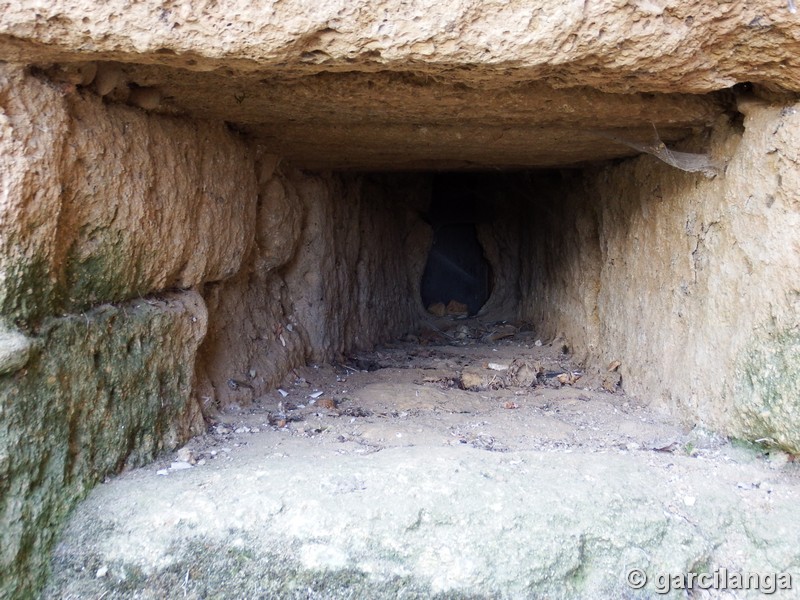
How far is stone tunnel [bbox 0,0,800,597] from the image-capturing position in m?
1.82

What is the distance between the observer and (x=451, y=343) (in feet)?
20.0

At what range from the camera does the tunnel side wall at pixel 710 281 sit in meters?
2.19

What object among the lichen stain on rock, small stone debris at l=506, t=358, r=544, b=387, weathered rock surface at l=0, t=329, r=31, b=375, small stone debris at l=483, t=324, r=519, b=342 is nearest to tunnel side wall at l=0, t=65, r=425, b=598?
weathered rock surface at l=0, t=329, r=31, b=375

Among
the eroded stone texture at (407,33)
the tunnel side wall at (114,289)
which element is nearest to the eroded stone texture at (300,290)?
the tunnel side wall at (114,289)

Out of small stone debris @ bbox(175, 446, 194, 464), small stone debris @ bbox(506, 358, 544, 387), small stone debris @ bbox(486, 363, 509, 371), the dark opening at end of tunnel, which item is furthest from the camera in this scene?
the dark opening at end of tunnel

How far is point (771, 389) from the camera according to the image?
7.36ft

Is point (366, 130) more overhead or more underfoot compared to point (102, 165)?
more overhead

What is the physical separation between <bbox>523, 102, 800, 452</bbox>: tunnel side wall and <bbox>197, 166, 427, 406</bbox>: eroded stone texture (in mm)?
1722

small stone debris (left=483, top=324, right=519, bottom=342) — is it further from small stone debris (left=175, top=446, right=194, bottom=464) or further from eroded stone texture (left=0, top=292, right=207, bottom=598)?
small stone debris (left=175, top=446, right=194, bottom=464)

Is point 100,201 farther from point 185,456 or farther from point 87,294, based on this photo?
point 185,456

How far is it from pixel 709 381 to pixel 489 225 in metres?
5.99

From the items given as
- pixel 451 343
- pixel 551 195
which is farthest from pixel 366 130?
pixel 451 343

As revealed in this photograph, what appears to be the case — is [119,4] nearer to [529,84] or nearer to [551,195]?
[529,84]

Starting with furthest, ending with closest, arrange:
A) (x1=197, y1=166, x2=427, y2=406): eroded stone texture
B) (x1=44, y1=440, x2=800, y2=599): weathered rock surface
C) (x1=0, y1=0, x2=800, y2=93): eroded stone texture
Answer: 1. (x1=197, y1=166, x2=427, y2=406): eroded stone texture
2. (x1=44, y1=440, x2=800, y2=599): weathered rock surface
3. (x1=0, y1=0, x2=800, y2=93): eroded stone texture
